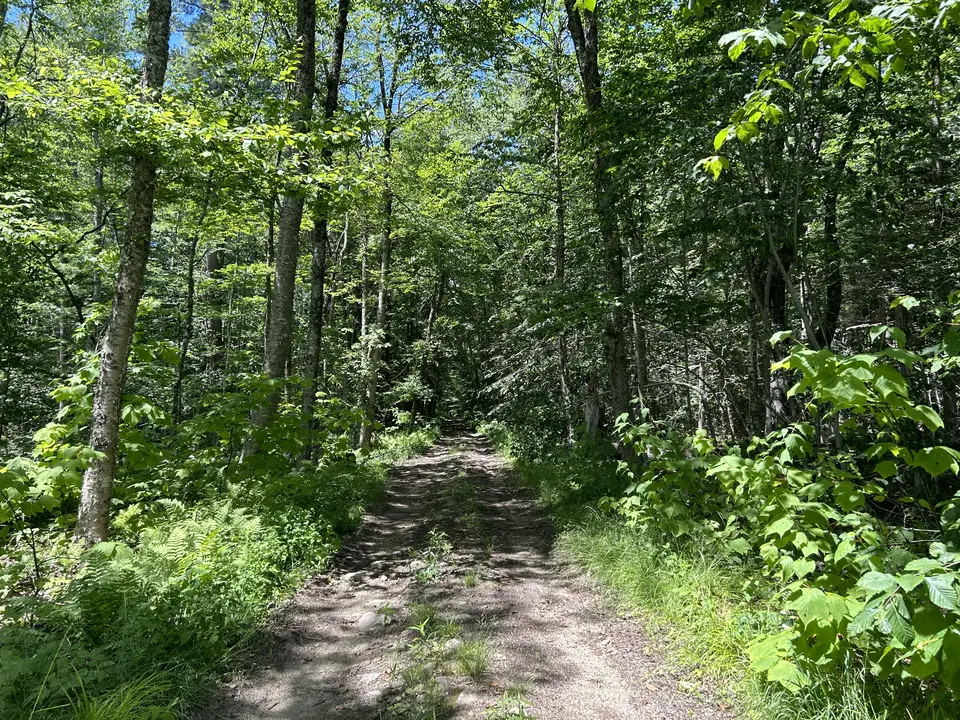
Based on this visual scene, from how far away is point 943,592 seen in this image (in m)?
1.87

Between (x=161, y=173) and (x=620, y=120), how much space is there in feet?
18.4

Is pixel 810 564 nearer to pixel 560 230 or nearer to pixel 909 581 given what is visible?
pixel 909 581

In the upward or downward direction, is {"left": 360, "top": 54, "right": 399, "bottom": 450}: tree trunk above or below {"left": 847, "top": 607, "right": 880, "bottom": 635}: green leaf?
above

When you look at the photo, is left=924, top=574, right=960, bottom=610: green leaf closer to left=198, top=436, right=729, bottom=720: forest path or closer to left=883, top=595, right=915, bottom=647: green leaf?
left=883, top=595, right=915, bottom=647: green leaf

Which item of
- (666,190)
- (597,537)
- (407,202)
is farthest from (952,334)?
(407,202)

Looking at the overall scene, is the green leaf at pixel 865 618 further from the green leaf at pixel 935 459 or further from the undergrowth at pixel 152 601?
the undergrowth at pixel 152 601

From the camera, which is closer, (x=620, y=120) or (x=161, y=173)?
(x=161, y=173)

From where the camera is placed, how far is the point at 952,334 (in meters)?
2.77

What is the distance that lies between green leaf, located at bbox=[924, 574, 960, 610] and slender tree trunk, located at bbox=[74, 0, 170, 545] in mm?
6367

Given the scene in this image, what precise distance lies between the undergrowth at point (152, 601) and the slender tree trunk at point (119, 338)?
1.49 ft

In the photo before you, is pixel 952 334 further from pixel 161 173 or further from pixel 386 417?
pixel 386 417

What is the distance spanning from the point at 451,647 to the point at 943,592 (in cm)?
325

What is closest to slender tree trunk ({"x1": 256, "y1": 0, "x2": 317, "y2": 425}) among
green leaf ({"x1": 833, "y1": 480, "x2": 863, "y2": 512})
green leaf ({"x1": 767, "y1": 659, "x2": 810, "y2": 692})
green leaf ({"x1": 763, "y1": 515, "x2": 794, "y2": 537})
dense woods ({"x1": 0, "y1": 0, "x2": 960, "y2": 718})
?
dense woods ({"x1": 0, "y1": 0, "x2": 960, "y2": 718})

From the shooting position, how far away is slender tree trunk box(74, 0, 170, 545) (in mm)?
5195
